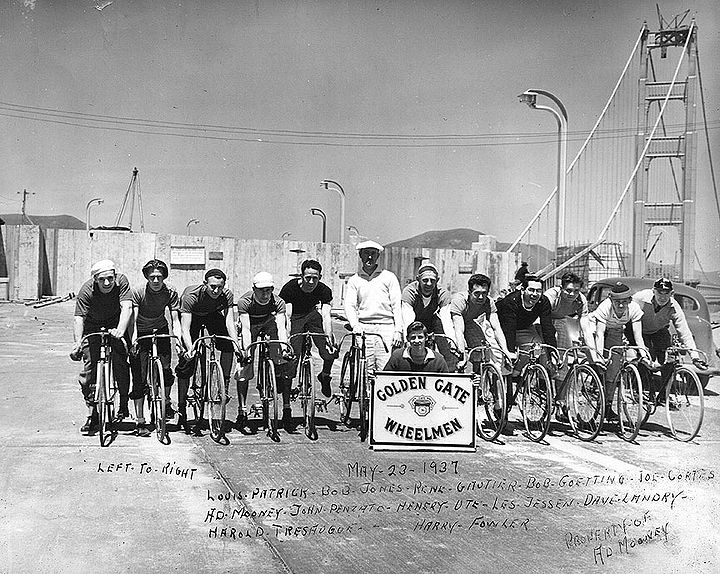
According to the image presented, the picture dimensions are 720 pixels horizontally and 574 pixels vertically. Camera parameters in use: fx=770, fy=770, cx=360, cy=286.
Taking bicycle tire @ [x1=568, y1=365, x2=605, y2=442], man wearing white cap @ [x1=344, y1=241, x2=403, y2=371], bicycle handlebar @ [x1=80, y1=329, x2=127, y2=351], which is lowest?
bicycle tire @ [x1=568, y1=365, x2=605, y2=442]

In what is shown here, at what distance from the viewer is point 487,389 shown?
8156 mm

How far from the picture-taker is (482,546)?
15.6 ft

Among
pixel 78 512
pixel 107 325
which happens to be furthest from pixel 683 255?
pixel 78 512

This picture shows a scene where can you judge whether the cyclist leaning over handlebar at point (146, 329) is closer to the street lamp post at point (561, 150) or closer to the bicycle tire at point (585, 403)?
the bicycle tire at point (585, 403)

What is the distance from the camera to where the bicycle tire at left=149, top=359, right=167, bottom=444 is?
23.9 feet

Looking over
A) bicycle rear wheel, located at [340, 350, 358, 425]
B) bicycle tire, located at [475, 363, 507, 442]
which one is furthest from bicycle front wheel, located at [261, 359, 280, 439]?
bicycle tire, located at [475, 363, 507, 442]

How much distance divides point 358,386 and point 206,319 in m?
1.74

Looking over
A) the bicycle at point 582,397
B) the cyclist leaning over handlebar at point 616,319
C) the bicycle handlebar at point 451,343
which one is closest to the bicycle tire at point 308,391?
the bicycle handlebar at point 451,343

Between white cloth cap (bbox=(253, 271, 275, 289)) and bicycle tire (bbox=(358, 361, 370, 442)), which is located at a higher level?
white cloth cap (bbox=(253, 271, 275, 289))

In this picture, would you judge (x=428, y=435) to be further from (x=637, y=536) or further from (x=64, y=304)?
(x=64, y=304)

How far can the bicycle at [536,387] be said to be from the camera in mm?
7855

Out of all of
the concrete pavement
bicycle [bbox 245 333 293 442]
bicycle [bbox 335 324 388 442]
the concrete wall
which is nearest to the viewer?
the concrete pavement

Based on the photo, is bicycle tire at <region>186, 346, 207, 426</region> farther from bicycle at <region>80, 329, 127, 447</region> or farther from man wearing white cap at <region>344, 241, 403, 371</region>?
man wearing white cap at <region>344, 241, 403, 371</region>

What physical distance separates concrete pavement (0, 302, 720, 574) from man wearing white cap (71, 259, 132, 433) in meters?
0.60
